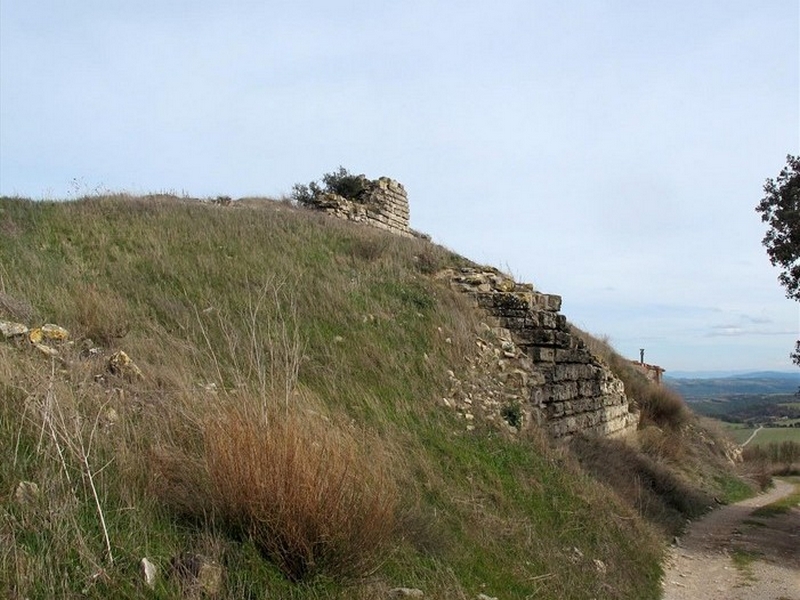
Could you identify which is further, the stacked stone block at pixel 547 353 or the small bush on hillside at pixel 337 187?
the small bush on hillside at pixel 337 187

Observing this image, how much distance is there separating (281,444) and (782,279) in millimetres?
9677

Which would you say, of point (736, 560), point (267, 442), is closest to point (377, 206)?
point (736, 560)

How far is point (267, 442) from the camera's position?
370 centimetres

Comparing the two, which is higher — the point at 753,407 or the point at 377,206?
the point at 377,206

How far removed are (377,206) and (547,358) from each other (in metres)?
12.2

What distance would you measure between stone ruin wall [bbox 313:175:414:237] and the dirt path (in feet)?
37.4

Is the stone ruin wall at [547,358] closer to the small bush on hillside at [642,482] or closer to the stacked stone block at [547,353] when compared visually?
the stacked stone block at [547,353]

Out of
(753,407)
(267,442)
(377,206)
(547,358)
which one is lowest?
(753,407)

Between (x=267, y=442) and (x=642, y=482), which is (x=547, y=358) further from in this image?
(x=267, y=442)

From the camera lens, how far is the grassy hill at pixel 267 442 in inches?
136

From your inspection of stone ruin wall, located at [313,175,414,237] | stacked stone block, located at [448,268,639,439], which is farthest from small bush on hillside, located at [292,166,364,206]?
stacked stone block, located at [448,268,639,439]

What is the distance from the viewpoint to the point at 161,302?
825 centimetres

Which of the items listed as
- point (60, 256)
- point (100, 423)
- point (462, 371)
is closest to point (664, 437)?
point (462, 371)

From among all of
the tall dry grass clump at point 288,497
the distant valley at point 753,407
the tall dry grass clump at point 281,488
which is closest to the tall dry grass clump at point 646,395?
the distant valley at point 753,407
